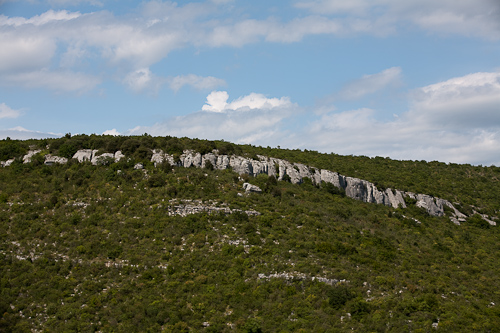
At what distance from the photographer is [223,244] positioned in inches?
1822

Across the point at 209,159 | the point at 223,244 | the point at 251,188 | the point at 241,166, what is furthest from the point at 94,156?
the point at 223,244

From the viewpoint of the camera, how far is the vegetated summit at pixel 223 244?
37.5 meters

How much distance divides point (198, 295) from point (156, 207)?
15.9 meters

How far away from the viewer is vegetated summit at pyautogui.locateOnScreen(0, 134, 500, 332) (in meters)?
37.5

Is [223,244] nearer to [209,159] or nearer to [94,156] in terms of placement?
[209,159]

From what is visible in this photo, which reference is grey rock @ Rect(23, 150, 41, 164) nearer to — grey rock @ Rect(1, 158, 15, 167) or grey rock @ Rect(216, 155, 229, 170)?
grey rock @ Rect(1, 158, 15, 167)

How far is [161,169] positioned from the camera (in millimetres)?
60438

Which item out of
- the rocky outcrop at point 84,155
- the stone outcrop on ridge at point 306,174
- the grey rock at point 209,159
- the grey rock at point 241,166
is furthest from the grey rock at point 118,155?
the grey rock at point 241,166

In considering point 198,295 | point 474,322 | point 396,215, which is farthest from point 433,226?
point 198,295

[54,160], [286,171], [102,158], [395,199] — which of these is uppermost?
[102,158]

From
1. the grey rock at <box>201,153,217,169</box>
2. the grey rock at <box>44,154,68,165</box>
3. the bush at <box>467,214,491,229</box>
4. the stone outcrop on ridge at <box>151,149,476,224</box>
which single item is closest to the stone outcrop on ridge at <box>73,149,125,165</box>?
the grey rock at <box>44,154,68,165</box>

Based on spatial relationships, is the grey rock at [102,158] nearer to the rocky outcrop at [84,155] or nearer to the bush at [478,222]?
the rocky outcrop at [84,155]

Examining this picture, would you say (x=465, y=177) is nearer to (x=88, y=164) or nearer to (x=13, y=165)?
(x=88, y=164)

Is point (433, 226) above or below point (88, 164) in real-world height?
below
